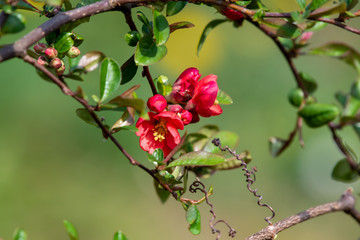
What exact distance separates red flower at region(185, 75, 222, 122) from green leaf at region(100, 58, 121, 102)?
0.14 meters

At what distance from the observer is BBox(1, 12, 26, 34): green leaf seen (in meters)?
0.54

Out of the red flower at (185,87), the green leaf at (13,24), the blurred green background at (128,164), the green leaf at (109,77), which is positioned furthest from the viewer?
the blurred green background at (128,164)

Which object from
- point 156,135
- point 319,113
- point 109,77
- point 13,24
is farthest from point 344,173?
point 13,24

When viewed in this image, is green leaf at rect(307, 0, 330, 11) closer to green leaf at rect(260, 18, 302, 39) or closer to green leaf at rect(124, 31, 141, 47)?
green leaf at rect(260, 18, 302, 39)

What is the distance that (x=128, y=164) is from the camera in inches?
100

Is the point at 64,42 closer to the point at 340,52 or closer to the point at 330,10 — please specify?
the point at 330,10

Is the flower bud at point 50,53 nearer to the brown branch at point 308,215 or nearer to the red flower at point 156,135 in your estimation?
the red flower at point 156,135

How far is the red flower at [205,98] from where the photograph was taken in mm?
728

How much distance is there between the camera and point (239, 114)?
285cm

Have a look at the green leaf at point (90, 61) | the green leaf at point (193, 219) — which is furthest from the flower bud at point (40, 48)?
the green leaf at point (193, 219)

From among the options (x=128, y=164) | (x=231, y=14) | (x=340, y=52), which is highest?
(x=231, y=14)

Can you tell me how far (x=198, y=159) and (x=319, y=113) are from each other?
0.28 metres

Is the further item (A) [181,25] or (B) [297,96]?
(B) [297,96]

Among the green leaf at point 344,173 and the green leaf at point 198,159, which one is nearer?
the green leaf at point 198,159
